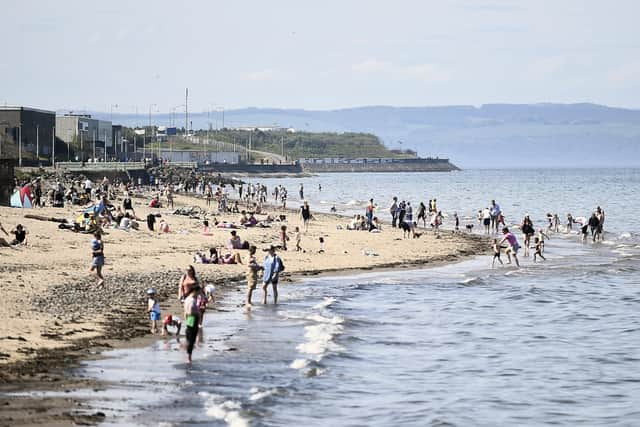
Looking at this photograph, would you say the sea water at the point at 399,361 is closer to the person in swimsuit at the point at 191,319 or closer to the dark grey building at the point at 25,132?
the person in swimsuit at the point at 191,319

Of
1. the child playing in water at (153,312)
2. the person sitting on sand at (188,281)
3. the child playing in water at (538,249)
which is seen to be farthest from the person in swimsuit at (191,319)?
the child playing in water at (538,249)

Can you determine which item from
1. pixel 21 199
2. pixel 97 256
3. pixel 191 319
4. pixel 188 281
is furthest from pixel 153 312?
pixel 21 199

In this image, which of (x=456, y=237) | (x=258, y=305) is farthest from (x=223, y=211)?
(x=258, y=305)

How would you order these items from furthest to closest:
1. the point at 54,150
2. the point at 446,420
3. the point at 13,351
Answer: the point at 54,150 < the point at 13,351 < the point at 446,420

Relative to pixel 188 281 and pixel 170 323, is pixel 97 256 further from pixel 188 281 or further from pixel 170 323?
pixel 188 281

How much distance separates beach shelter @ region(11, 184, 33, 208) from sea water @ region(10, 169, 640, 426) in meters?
15.9

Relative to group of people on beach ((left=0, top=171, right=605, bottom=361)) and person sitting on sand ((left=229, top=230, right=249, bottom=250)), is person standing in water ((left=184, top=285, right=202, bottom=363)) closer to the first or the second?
group of people on beach ((left=0, top=171, right=605, bottom=361))

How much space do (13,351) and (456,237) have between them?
102ft

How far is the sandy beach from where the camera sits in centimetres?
1647

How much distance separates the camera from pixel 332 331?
21.0 metres

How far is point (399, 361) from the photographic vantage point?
18.5 meters

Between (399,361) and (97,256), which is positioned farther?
(97,256)

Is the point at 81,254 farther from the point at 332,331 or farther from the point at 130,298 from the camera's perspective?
the point at 332,331

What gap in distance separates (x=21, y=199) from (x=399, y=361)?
25.4m
